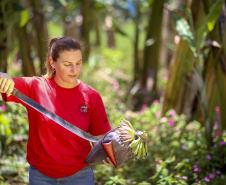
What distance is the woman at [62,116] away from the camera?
179 cm

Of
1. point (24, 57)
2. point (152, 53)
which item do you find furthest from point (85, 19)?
point (24, 57)

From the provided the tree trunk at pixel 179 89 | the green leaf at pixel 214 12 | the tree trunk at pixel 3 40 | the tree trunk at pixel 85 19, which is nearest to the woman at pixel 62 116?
the green leaf at pixel 214 12

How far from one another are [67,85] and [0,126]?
71.9 inches

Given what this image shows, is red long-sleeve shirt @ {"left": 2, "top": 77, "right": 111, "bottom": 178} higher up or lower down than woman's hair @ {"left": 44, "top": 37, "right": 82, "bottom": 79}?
Result: lower down

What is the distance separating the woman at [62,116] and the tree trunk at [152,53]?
4.64 metres

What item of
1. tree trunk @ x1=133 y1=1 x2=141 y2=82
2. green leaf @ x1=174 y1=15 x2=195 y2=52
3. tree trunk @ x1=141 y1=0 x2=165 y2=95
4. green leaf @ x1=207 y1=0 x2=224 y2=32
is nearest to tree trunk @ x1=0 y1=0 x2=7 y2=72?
green leaf @ x1=174 y1=15 x2=195 y2=52

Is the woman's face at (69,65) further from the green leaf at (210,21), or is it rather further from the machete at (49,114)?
the green leaf at (210,21)

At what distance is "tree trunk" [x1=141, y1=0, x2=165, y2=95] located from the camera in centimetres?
654

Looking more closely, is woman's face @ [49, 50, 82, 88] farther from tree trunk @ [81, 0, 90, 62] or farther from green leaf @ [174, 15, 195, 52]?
tree trunk @ [81, 0, 90, 62]

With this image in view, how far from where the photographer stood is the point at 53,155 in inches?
→ 69.9

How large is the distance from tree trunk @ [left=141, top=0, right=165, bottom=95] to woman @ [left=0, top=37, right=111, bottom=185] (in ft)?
15.2

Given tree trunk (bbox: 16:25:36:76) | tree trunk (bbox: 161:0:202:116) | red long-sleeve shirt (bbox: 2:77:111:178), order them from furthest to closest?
tree trunk (bbox: 16:25:36:76) < tree trunk (bbox: 161:0:202:116) < red long-sleeve shirt (bbox: 2:77:111:178)

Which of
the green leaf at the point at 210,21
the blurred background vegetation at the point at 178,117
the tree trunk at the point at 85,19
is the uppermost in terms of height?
the tree trunk at the point at 85,19

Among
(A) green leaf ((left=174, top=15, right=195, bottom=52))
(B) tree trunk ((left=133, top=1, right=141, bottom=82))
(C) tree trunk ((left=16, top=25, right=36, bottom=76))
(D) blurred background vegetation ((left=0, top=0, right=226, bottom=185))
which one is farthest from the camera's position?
(B) tree trunk ((left=133, top=1, right=141, bottom=82))
